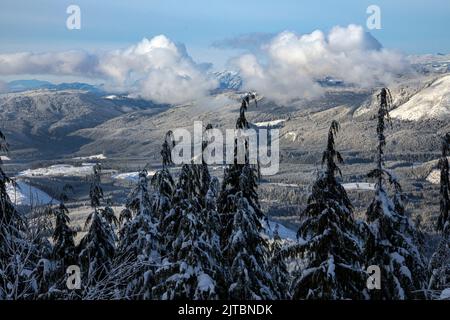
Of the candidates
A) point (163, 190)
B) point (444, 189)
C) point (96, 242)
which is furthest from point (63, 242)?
point (444, 189)

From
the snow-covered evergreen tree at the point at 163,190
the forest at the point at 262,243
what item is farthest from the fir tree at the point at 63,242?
the snow-covered evergreen tree at the point at 163,190

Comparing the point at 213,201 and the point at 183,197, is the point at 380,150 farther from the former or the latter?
the point at 183,197

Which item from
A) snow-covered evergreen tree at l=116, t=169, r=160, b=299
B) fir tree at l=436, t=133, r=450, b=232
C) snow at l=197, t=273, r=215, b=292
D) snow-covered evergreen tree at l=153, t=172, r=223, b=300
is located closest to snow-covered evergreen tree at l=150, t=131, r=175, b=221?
snow-covered evergreen tree at l=116, t=169, r=160, b=299

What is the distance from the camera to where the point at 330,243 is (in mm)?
15328

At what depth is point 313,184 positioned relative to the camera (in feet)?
51.5

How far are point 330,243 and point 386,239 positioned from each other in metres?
2.54

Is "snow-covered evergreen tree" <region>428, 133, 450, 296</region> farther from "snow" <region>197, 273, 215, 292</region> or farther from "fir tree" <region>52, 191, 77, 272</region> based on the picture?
"fir tree" <region>52, 191, 77, 272</region>

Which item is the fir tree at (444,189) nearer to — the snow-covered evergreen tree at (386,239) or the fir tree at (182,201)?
the snow-covered evergreen tree at (386,239)

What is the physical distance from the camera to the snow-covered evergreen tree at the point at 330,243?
15.2 metres

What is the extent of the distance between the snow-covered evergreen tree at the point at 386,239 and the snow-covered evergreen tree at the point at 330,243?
1.11 metres

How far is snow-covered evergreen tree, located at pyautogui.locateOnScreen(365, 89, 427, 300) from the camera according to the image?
1625 centimetres

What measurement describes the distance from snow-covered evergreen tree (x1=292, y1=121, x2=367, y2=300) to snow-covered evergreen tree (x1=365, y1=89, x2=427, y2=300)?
3.65 feet
